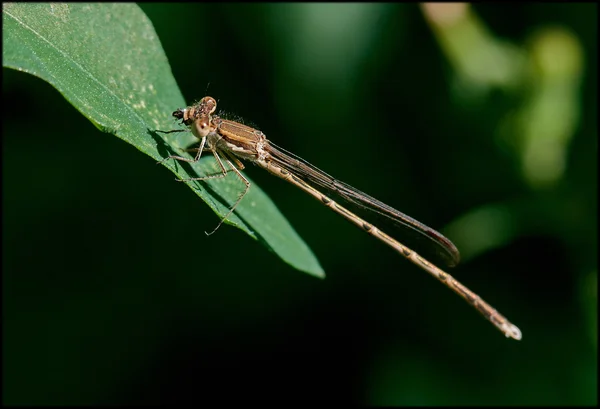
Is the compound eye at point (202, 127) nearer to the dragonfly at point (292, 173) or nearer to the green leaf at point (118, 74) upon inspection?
the dragonfly at point (292, 173)

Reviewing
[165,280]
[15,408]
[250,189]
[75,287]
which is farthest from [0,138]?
[250,189]

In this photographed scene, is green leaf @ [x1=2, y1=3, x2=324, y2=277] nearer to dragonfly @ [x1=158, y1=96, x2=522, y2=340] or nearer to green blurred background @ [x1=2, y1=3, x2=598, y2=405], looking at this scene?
dragonfly @ [x1=158, y1=96, x2=522, y2=340]

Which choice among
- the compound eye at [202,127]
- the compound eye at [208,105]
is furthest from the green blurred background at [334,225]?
the compound eye at [202,127]

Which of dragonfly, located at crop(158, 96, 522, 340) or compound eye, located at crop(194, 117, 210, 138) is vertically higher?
dragonfly, located at crop(158, 96, 522, 340)

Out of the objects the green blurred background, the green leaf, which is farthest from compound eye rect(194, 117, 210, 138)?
the green blurred background

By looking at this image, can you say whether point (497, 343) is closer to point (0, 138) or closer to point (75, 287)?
point (75, 287)

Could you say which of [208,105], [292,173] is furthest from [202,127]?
[292,173]

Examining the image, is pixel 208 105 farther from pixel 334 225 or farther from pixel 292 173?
pixel 334 225
